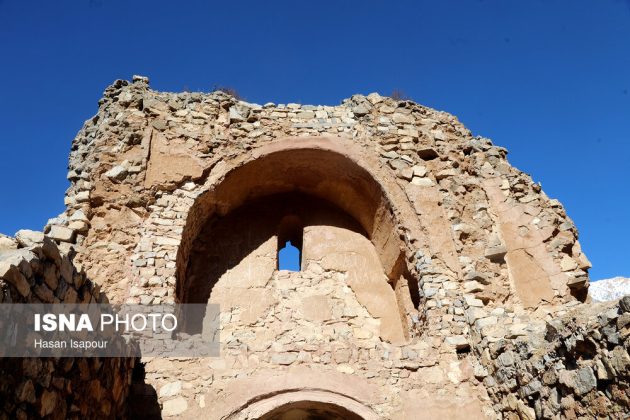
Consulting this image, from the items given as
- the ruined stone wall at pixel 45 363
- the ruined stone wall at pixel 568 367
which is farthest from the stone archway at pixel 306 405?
the ruined stone wall at pixel 45 363

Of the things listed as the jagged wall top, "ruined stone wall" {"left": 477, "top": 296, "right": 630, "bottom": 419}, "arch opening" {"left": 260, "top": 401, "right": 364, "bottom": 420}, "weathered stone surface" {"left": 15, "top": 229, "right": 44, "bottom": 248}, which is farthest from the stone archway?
"weathered stone surface" {"left": 15, "top": 229, "right": 44, "bottom": 248}

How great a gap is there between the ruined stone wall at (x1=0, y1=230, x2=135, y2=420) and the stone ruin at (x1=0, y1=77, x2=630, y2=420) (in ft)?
0.18

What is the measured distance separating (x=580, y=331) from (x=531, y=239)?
2.75 meters

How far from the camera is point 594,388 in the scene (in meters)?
3.70

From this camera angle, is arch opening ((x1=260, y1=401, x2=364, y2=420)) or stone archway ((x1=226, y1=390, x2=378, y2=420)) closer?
stone archway ((x1=226, y1=390, x2=378, y2=420))

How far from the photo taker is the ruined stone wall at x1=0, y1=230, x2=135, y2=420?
2.38m

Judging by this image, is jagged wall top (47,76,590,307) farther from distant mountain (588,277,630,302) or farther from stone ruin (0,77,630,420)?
distant mountain (588,277,630,302)

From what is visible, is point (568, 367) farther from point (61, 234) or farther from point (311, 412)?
point (61, 234)

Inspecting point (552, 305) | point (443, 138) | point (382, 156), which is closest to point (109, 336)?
point (382, 156)
